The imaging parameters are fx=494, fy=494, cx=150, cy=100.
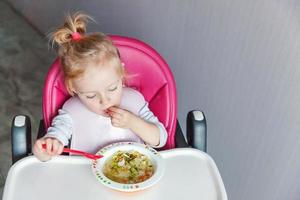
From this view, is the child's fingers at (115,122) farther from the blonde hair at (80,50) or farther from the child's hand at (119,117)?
the blonde hair at (80,50)

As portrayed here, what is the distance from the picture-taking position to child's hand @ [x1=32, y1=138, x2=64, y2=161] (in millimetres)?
1117

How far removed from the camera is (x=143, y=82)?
132 centimetres

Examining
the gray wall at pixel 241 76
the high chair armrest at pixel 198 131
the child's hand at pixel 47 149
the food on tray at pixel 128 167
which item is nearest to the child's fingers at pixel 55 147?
the child's hand at pixel 47 149

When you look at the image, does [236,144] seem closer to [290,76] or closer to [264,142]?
[264,142]

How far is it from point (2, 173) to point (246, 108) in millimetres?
976

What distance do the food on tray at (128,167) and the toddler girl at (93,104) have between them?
0.25 feet

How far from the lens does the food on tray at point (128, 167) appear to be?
1082mm

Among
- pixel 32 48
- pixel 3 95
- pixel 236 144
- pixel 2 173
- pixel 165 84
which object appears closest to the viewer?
pixel 165 84

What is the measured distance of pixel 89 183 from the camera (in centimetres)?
107

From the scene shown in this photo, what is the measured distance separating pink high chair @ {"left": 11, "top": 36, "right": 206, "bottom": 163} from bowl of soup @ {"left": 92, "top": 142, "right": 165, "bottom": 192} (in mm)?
167

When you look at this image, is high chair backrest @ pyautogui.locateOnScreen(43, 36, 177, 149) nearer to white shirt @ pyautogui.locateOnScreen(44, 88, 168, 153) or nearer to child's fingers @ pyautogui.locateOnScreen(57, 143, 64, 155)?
white shirt @ pyautogui.locateOnScreen(44, 88, 168, 153)

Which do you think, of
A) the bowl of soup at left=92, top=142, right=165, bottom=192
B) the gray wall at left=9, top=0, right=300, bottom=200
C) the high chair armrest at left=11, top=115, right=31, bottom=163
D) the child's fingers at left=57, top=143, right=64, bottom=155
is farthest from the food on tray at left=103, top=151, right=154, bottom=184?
the gray wall at left=9, top=0, right=300, bottom=200

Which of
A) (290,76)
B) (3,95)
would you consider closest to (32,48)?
(3,95)

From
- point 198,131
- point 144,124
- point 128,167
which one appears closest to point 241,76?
point 198,131
